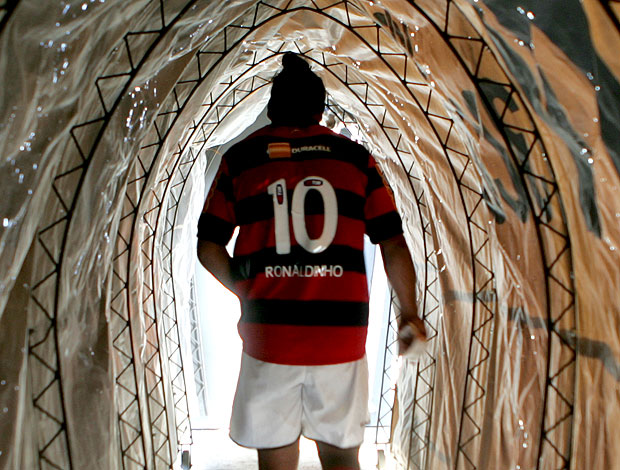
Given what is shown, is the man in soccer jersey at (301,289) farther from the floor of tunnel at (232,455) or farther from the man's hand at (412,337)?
the floor of tunnel at (232,455)

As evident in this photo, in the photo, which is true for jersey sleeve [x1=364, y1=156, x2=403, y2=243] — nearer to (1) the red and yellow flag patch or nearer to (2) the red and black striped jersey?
(2) the red and black striped jersey

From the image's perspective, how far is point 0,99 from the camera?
206 cm

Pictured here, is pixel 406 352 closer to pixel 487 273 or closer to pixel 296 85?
pixel 296 85

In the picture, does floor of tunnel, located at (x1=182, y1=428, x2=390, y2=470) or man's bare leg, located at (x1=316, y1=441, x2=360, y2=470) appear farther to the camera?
floor of tunnel, located at (x1=182, y1=428, x2=390, y2=470)

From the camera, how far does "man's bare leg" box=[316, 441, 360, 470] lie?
8.87 feet

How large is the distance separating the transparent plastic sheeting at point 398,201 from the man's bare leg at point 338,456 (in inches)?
54.5

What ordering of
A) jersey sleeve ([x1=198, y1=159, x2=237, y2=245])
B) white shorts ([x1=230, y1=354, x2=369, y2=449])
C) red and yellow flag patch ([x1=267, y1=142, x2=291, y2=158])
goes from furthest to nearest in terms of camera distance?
jersey sleeve ([x1=198, y1=159, x2=237, y2=245]) → red and yellow flag patch ([x1=267, y1=142, x2=291, y2=158]) → white shorts ([x1=230, y1=354, x2=369, y2=449])

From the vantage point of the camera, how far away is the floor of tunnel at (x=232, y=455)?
7508 millimetres

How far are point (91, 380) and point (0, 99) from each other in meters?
2.49

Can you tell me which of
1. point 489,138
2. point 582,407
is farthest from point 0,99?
point 582,407

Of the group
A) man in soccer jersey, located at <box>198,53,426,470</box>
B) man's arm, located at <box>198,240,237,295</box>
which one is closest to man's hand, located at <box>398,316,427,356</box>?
man in soccer jersey, located at <box>198,53,426,470</box>

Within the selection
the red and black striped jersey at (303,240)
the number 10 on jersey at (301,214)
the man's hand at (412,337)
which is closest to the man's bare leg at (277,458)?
the red and black striped jersey at (303,240)

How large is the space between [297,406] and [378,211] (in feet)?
→ 3.00

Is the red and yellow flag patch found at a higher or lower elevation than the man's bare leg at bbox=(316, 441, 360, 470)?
higher
